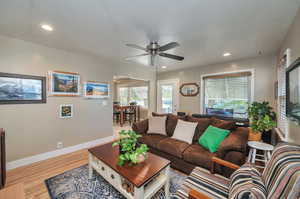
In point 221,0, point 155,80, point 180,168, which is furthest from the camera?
point 155,80

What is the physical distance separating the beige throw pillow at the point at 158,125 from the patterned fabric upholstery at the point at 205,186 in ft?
4.84

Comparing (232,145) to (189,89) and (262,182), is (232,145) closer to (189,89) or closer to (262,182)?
(262,182)

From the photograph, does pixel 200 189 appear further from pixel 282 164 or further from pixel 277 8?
pixel 277 8

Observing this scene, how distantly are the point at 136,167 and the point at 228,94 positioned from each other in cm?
362

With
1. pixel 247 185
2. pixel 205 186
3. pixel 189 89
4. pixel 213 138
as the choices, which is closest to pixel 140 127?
pixel 213 138

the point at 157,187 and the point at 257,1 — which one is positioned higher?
the point at 257,1

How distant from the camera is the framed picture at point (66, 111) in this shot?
2856 millimetres

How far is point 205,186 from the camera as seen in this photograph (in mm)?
1265

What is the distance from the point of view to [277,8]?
1498 mm

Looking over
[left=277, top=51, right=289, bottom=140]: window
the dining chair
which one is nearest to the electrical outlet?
the dining chair

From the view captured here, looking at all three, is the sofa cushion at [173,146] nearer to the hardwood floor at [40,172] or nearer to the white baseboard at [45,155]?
the hardwood floor at [40,172]

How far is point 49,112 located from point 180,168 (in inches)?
117

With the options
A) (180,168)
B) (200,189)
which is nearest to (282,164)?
(200,189)

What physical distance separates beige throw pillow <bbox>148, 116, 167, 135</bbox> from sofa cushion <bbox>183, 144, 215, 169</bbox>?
0.84 m
